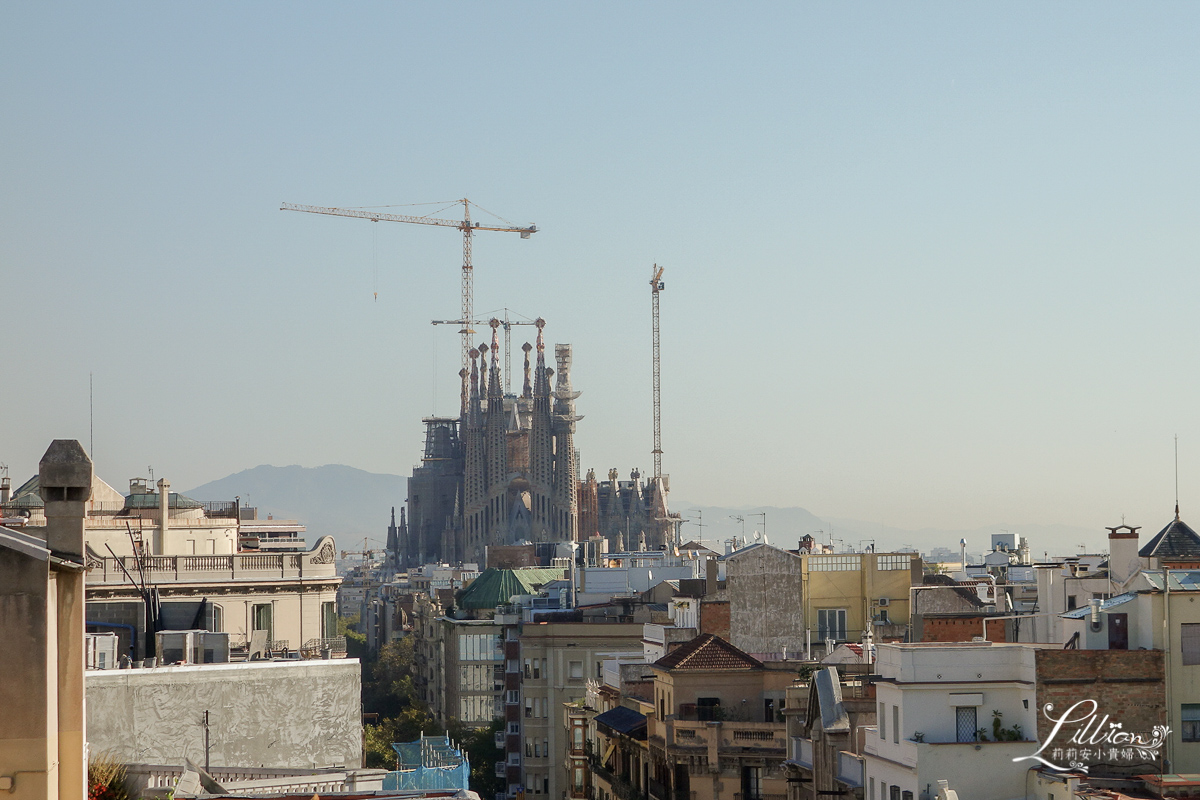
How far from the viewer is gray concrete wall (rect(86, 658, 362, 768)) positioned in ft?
73.5

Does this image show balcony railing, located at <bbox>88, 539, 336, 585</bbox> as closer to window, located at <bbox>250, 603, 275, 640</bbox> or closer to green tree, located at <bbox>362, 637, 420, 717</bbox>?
window, located at <bbox>250, 603, 275, 640</bbox>

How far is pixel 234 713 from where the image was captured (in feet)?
76.3

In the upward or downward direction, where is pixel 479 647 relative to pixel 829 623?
downward

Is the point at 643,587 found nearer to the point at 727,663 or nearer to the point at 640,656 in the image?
the point at 640,656

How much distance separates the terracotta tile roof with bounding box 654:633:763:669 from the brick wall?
1370 cm

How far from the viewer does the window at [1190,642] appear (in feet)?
78.2

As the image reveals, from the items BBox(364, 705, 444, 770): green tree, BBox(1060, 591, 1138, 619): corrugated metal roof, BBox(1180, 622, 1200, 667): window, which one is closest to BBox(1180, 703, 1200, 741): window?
BBox(1180, 622, 1200, 667): window

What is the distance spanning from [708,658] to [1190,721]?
14118mm

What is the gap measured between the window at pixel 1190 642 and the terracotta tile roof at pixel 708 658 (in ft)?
44.9

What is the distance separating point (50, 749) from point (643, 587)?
227ft

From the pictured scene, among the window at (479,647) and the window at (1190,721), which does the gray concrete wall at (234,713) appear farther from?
the window at (479,647)

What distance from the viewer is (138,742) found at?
2242 centimetres

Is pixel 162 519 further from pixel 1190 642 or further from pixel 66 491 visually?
pixel 66 491

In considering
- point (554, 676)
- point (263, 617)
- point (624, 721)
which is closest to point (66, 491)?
point (624, 721)
